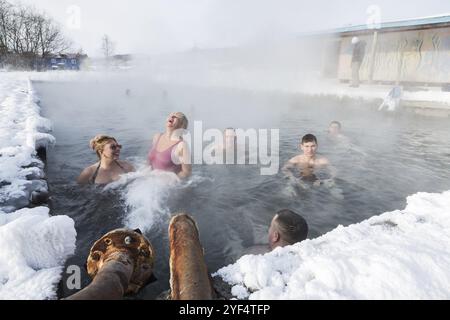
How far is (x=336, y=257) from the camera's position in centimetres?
188

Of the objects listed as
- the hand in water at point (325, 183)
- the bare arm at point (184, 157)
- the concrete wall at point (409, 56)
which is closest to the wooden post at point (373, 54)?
the concrete wall at point (409, 56)

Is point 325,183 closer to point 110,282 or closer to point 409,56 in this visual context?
point 110,282

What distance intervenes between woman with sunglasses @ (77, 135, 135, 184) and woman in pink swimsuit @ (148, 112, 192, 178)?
2.06 ft

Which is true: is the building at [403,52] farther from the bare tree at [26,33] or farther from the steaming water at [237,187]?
the bare tree at [26,33]

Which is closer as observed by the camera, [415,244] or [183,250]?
[183,250]

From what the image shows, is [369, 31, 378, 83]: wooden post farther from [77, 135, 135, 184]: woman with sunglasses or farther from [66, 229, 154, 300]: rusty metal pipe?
[66, 229, 154, 300]: rusty metal pipe

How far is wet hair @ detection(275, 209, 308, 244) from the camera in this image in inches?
108

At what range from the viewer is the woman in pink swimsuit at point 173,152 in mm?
4684

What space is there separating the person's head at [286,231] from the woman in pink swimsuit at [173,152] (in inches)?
87.9

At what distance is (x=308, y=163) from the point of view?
19.4 feet

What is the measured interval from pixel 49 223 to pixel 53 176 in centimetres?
345

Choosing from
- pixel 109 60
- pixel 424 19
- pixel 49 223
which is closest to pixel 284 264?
pixel 49 223

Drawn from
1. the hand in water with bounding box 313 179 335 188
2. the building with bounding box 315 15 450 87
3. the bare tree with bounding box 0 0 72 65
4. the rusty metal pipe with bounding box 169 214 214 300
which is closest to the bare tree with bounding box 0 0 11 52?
the bare tree with bounding box 0 0 72 65
